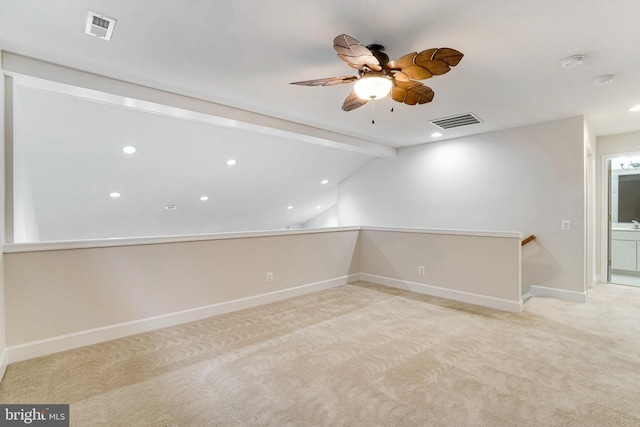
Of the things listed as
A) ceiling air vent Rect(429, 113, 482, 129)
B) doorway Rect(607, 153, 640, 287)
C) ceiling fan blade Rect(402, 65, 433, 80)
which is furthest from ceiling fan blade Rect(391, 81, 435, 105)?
doorway Rect(607, 153, 640, 287)

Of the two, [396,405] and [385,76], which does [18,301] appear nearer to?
[396,405]

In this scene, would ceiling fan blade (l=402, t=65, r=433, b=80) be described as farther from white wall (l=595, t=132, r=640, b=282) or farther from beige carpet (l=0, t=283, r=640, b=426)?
white wall (l=595, t=132, r=640, b=282)

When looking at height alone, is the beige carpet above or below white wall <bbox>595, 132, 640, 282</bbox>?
below

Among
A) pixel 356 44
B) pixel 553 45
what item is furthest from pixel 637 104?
pixel 356 44

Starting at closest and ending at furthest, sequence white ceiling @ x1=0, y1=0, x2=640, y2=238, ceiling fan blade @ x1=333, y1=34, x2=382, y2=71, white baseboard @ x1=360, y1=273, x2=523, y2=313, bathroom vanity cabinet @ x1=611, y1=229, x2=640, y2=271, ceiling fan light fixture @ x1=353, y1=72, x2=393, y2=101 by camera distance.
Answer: ceiling fan blade @ x1=333, y1=34, x2=382, y2=71, white ceiling @ x1=0, y1=0, x2=640, y2=238, ceiling fan light fixture @ x1=353, y1=72, x2=393, y2=101, white baseboard @ x1=360, y1=273, x2=523, y2=313, bathroom vanity cabinet @ x1=611, y1=229, x2=640, y2=271

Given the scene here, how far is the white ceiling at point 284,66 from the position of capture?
2.02 metres

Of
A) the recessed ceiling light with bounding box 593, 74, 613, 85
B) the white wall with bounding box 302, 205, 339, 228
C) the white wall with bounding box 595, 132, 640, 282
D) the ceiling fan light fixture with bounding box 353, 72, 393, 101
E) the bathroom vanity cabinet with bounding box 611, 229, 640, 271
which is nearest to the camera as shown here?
the ceiling fan light fixture with bounding box 353, 72, 393, 101

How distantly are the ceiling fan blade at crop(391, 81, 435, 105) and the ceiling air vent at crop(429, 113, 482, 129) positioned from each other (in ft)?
6.09

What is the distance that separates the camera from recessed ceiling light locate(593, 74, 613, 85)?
2922 mm

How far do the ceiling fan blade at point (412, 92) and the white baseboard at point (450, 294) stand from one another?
2.67 m

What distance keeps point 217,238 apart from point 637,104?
5112 millimetres

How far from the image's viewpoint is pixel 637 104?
3727mm

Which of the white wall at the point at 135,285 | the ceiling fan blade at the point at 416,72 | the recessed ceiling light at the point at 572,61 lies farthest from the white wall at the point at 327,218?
the ceiling fan blade at the point at 416,72

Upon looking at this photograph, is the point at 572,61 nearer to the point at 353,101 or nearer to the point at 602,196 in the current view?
the point at 353,101
